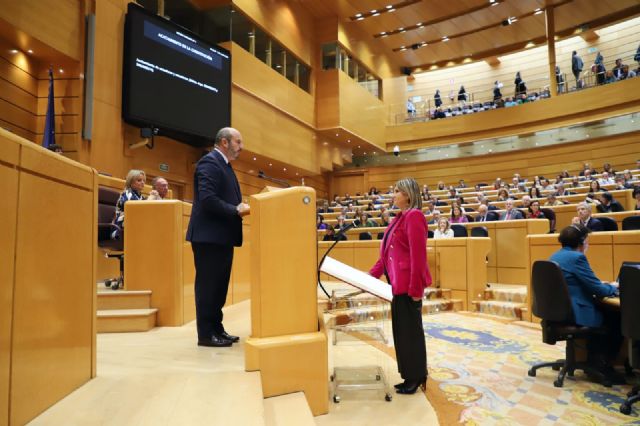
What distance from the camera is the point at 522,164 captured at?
44.5 ft

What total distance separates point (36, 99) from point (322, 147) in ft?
27.9

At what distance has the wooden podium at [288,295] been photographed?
1.96m

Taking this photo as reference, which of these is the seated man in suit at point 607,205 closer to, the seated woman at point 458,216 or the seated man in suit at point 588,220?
the seated man in suit at point 588,220

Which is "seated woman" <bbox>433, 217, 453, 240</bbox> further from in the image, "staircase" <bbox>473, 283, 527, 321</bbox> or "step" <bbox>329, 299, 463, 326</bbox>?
"step" <bbox>329, 299, 463, 326</bbox>

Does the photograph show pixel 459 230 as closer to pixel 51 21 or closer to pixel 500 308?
pixel 500 308

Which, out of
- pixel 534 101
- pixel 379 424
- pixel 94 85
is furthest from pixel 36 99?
pixel 534 101

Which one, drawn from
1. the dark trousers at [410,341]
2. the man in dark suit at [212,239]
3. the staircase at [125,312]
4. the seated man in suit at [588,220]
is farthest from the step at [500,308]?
the staircase at [125,312]

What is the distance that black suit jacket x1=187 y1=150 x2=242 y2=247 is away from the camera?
2197 mm

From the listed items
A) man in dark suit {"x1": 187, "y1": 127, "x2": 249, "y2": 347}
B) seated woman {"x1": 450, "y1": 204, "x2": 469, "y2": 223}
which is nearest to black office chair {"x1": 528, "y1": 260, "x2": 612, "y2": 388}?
man in dark suit {"x1": 187, "y1": 127, "x2": 249, "y2": 347}

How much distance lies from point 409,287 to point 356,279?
379 mm

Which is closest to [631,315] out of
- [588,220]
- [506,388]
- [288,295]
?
[506,388]

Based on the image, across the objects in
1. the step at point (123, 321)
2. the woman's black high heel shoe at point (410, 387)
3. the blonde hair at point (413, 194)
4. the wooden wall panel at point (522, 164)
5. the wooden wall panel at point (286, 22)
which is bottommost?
the woman's black high heel shoe at point (410, 387)

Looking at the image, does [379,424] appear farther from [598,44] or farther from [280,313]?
[598,44]

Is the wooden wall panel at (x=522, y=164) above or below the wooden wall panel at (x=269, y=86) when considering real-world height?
below
